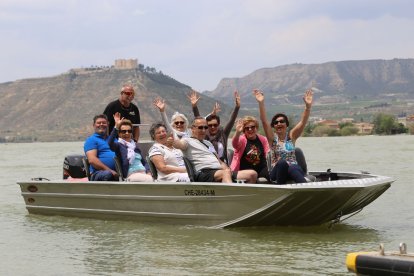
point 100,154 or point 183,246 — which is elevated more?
point 100,154

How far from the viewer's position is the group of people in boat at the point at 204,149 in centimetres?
1005

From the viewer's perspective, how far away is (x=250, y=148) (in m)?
10.4

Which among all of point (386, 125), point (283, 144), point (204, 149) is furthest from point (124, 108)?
point (386, 125)

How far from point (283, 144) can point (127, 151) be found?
8.04 feet

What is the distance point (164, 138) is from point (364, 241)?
3104 millimetres

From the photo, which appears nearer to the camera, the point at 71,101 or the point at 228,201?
the point at 228,201

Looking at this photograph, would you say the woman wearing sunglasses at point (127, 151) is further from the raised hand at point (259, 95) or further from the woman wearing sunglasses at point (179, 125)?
the raised hand at point (259, 95)

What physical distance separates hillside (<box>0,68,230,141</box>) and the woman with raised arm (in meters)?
126

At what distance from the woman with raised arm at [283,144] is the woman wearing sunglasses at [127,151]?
1986 mm

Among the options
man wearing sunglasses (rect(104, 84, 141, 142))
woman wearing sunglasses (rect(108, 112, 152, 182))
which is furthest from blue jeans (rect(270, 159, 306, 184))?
man wearing sunglasses (rect(104, 84, 141, 142))

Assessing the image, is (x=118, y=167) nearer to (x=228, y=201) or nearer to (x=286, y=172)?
(x=228, y=201)

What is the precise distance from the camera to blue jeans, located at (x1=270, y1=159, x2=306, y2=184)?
9781 mm

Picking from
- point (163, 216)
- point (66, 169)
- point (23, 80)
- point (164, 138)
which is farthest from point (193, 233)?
point (23, 80)

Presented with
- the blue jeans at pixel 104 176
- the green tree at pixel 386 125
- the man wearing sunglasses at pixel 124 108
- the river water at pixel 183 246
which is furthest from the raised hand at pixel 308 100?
the green tree at pixel 386 125
